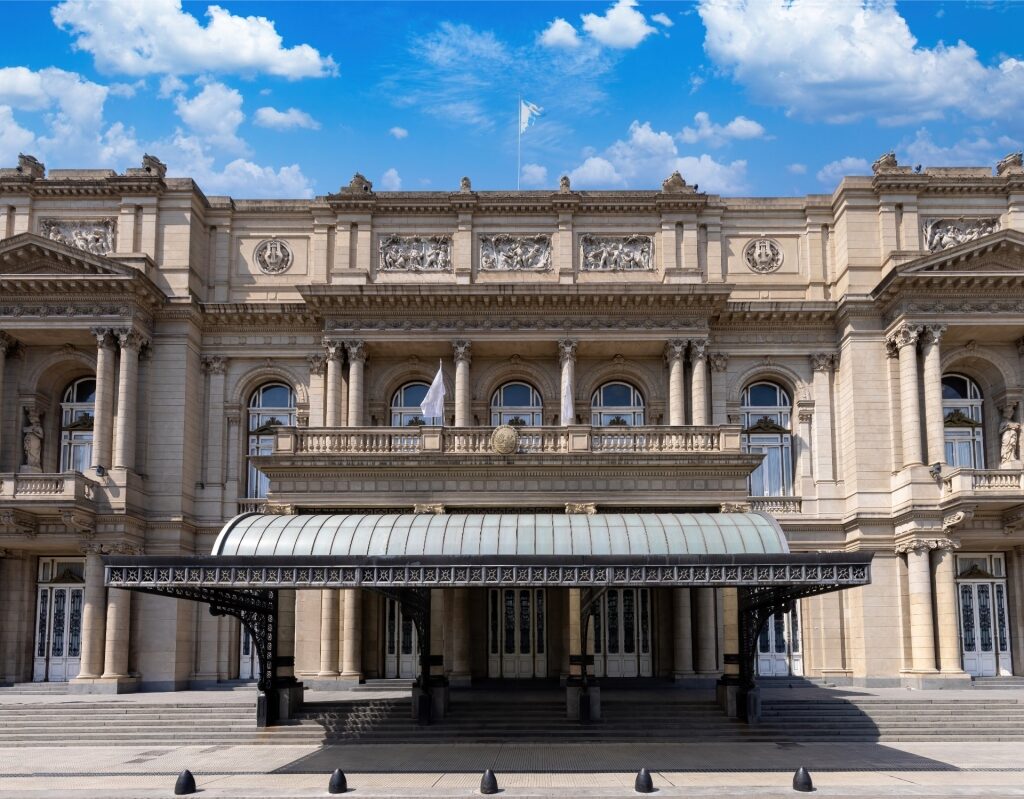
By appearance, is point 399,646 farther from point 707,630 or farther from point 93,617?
point 707,630

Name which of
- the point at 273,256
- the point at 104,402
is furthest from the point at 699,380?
the point at 104,402

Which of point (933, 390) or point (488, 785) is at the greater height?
point (933, 390)

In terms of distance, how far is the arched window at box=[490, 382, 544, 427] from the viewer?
44.4 metres

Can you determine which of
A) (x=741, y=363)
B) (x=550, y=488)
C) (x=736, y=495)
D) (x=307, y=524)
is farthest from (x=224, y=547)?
(x=741, y=363)

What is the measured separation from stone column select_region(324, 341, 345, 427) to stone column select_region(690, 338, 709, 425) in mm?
13601

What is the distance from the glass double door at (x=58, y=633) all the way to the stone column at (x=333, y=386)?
37.9 feet

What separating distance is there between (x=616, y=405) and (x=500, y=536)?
676 inches

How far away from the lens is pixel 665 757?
2559cm

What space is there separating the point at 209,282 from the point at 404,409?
31.3 ft

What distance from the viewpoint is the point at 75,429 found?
44.2m

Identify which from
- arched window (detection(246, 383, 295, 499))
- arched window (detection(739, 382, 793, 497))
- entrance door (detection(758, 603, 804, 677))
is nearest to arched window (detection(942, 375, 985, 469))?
arched window (detection(739, 382, 793, 497))

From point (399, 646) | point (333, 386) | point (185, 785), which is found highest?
point (333, 386)

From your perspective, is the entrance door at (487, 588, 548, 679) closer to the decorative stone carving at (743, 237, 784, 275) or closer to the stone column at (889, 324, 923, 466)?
the stone column at (889, 324, 923, 466)

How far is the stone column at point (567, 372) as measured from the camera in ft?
137
